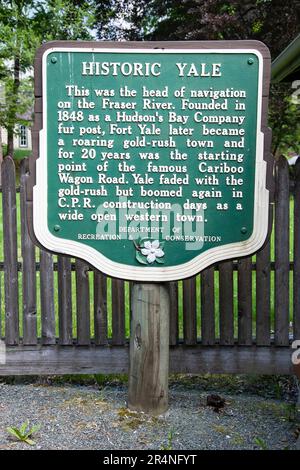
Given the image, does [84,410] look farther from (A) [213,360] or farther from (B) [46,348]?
(A) [213,360]

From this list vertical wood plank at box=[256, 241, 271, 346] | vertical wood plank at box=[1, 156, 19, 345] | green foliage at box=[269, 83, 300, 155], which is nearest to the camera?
vertical wood plank at box=[1, 156, 19, 345]

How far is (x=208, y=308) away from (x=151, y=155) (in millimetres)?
1510

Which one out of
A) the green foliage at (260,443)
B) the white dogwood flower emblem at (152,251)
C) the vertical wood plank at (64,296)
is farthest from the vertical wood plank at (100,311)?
the green foliage at (260,443)

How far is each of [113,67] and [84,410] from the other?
239 centimetres

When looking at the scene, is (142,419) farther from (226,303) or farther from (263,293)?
(263,293)

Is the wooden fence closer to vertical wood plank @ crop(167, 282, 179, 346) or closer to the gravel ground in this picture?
vertical wood plank @ crop(167, 282, 179, 346)

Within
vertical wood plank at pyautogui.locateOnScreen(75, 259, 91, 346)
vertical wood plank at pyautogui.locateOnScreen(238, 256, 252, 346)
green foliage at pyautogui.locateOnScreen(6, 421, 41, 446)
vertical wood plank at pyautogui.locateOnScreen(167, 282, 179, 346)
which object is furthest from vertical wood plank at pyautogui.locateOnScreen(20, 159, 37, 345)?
vertical wood plank at pyautogui.locateOnScreen(238, 256, 252, 346)

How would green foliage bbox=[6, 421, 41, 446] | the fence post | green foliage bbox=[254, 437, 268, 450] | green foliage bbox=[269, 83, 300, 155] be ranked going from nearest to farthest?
green foliage bbox=[254, 437, 268, 450], green foliage bbox=[6, 421, 41, 446], the fence post, green foliage bbox=[269, 83, 300, 155]

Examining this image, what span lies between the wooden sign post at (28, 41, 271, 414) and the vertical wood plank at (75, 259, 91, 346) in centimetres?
82

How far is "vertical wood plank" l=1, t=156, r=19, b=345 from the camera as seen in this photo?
426cm

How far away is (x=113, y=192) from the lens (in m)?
3.56

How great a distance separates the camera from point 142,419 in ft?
12.1

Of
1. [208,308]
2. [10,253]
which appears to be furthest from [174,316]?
[10,253]

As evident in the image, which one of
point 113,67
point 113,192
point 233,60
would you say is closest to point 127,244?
point 113,192
